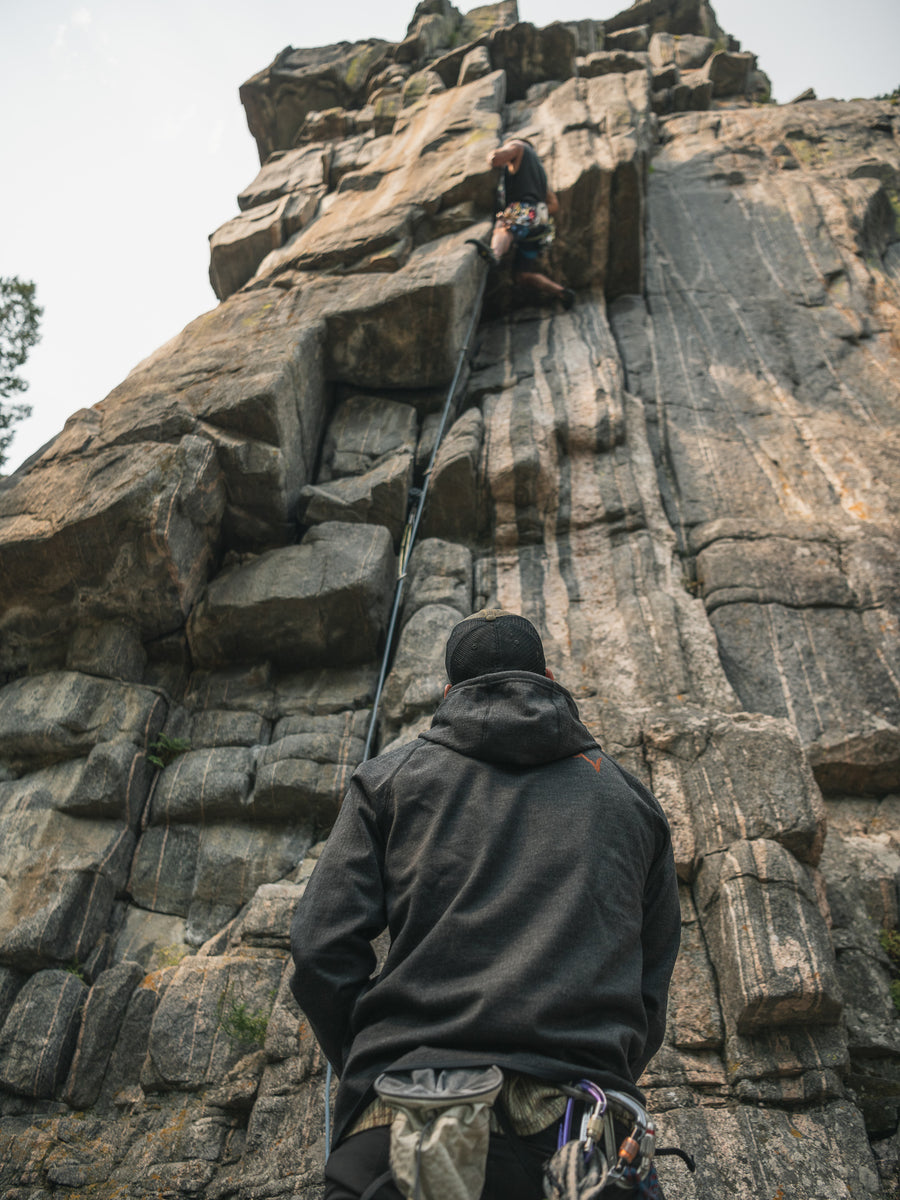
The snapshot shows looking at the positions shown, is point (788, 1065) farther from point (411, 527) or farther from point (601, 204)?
point (601, 204)

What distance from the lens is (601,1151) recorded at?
227cm

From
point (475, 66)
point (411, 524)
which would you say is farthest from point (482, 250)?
point (475, 66)

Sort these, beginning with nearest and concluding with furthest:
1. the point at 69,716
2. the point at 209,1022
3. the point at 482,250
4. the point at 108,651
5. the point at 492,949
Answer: the point at 492,949 < the point at 209,1022 < the point at 69,716 < the point at 108,651 < the point at 482,250

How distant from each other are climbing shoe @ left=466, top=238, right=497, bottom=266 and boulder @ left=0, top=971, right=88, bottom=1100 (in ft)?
33.2

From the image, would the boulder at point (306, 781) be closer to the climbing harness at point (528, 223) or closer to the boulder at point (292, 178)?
the climbing harness at point (528, 223)

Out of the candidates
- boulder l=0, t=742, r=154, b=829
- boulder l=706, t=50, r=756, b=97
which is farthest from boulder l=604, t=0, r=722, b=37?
boulder l=0, t=742, r=154, b=829

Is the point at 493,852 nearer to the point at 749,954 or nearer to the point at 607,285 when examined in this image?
the point at 749,954

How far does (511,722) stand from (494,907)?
2.01ft

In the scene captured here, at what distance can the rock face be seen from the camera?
5.50 meters

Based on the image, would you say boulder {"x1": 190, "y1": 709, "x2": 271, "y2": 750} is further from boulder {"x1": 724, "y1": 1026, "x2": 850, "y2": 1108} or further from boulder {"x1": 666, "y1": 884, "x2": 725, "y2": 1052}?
boulder {"x1": 724, "y1": 1026, "x2": 850, "y2": 1108}

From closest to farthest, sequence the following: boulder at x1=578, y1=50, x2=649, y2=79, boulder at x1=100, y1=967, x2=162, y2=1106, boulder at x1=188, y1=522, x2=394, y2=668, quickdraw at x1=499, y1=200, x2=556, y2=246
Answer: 1. boulder at x1=100, y1=967, x2=162, y2=1106
2. boulder at x1=188, y1=522, x2=394, y2=668
3. quickdraw at x1=499, y1=200, x2=556, y2=246
4. boulder at x1=578, y1=50, x2=649, y2=79

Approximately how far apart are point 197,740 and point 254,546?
7.65 feet

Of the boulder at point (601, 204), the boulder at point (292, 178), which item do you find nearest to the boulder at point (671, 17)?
the boulder at point (292, 178)

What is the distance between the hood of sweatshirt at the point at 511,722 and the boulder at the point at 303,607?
590 centimetres
